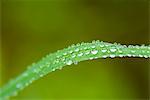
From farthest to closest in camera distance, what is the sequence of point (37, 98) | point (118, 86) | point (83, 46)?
point (118, 86) < point (37, 98) < point (83, 46)

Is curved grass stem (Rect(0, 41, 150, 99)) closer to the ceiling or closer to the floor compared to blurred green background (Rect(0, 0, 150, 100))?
closer to the floor

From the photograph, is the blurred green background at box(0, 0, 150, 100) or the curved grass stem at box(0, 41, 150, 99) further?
the blurred green background at box(0, 0, 150, 100)

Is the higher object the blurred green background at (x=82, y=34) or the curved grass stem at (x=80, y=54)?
the blurred green background at (x=82, y=34)

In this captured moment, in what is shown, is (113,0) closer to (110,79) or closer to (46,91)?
(110,79)

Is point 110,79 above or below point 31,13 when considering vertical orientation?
below

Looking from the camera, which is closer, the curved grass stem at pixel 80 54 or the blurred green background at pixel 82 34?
the curved grass stem at pixel 80 54

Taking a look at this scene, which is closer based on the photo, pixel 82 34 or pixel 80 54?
pixel 80 54

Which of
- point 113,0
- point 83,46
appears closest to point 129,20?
point 113,0

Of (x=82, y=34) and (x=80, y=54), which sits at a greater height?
(x=82, y=34)
